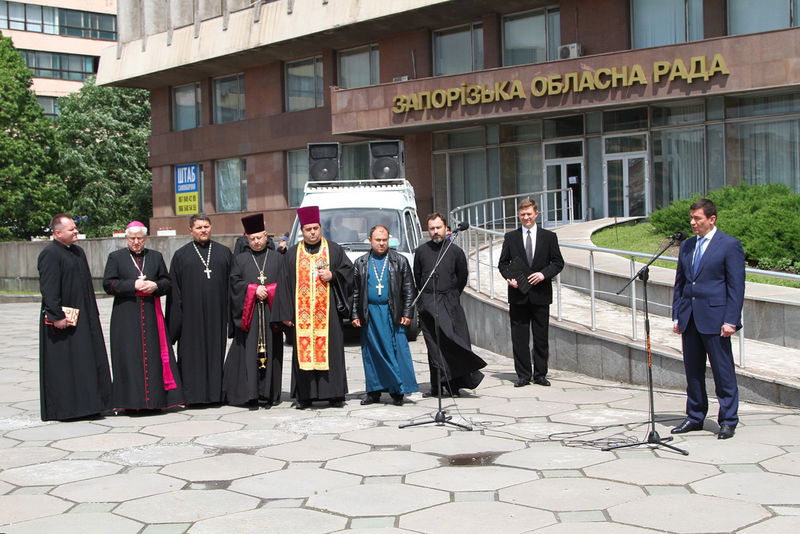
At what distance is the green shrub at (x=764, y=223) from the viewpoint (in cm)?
1407

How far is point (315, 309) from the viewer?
31.2 feet

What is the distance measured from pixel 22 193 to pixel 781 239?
3483 cm

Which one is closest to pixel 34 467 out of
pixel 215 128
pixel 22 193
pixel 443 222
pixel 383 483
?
pixel 383 483

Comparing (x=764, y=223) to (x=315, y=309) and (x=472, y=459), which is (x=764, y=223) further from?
(x=472, y=459)

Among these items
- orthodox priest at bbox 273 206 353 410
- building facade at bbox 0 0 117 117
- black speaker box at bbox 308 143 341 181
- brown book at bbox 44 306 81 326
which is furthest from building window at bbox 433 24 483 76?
building facade at bbox 0 0 117 117

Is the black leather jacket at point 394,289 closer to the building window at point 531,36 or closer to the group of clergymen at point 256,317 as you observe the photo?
the group of clergymen at point 256,317

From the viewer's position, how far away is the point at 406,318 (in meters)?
9.36

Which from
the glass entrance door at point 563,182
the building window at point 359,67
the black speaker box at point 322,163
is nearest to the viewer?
the black speaker box at point 322,163

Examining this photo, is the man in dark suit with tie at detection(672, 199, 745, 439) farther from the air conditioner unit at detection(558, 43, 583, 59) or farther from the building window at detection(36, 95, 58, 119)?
the building window at detection(36, 95, 58, 119)

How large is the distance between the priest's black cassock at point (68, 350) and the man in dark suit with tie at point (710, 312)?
5.08 metres

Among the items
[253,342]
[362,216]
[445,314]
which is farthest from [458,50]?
[253,342]

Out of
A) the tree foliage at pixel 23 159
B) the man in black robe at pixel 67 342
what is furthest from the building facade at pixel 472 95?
the man in black robe at pixel 67 342

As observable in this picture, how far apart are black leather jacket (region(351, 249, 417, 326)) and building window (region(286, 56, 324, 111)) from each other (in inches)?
995

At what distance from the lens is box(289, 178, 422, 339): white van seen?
49.0 feet
